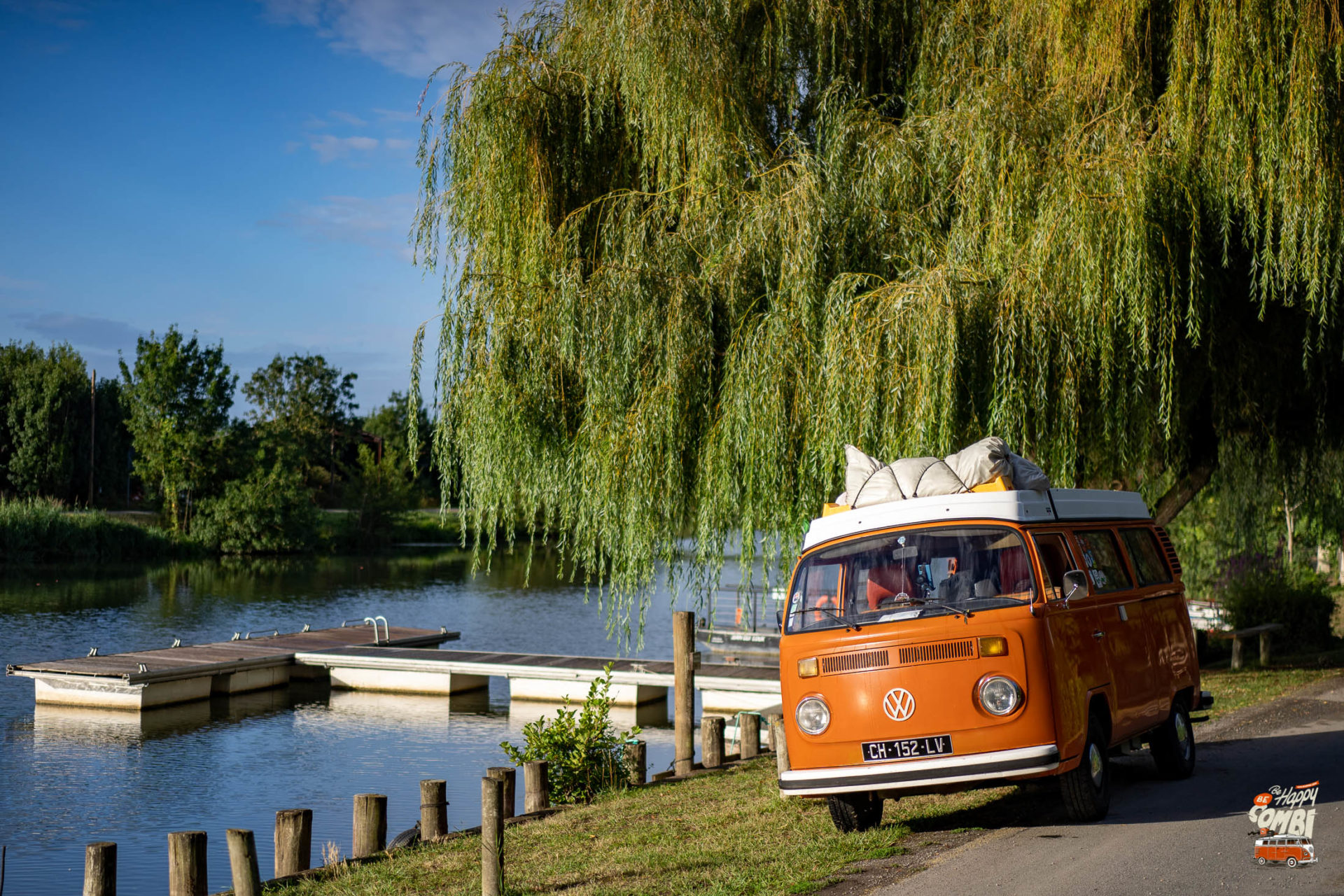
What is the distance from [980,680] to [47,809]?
1418cm

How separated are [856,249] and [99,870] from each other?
27.9 feet

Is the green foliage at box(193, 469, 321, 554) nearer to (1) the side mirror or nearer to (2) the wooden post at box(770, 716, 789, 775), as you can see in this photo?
(2) the wooden post at box(770, 716, 789, 775)

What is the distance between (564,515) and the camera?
12.8 metres

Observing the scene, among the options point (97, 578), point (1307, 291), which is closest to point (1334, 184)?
point (1307, 291)

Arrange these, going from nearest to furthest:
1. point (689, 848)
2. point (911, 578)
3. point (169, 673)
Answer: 1. point (911, 578)
2. point (689, 848)
3. point (169, 673)

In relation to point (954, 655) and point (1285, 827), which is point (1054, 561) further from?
point (1285, 827)

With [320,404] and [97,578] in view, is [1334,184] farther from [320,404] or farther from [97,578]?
[320,404]

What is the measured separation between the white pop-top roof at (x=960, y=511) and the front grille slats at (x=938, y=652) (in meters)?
0.90

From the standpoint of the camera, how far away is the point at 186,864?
811 centimetres

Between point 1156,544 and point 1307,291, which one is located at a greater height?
point 1307,291

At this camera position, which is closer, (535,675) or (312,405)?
(535,675)

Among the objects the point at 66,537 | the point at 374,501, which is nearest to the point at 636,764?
the point at 66,537

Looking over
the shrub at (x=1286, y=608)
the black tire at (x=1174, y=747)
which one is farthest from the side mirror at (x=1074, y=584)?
the shrub at (x=1286, y=608)

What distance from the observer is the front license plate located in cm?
723
